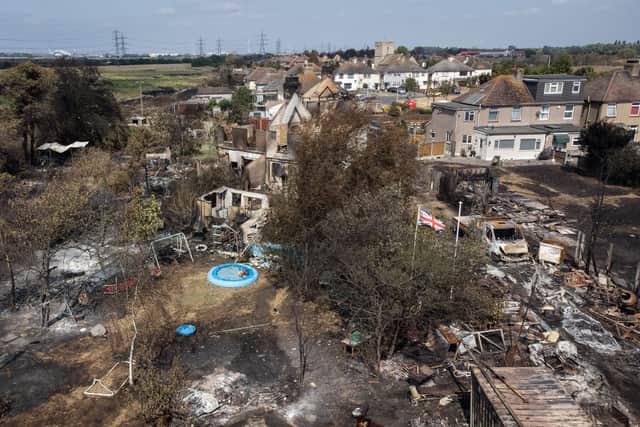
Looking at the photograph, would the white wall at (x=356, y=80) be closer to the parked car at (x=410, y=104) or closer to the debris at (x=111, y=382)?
the parked car at (x=410, y=104)

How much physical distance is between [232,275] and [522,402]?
11778mm

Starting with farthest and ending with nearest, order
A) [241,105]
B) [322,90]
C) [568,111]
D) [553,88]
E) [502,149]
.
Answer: [322,90], [241,105], [568,111], [553,88], [502,149]

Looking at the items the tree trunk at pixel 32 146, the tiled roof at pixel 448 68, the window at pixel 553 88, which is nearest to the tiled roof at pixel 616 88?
the window at pixel 553 88

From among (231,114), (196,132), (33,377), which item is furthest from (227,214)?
(231,114)

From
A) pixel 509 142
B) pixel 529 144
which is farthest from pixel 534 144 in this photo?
pixel 509 142

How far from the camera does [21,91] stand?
117 feet

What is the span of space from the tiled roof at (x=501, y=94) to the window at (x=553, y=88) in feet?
4.50

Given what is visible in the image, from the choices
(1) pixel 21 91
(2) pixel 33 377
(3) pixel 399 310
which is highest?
(1) pixel 21 91

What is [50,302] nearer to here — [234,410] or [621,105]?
[234,410]

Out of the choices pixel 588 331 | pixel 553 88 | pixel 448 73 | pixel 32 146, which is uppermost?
pixel 448 73

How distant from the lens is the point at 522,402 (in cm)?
945

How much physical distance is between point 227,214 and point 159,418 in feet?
46.0

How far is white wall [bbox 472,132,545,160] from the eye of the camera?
133ft

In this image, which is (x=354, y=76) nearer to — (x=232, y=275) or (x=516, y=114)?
(x=516, y=114)
